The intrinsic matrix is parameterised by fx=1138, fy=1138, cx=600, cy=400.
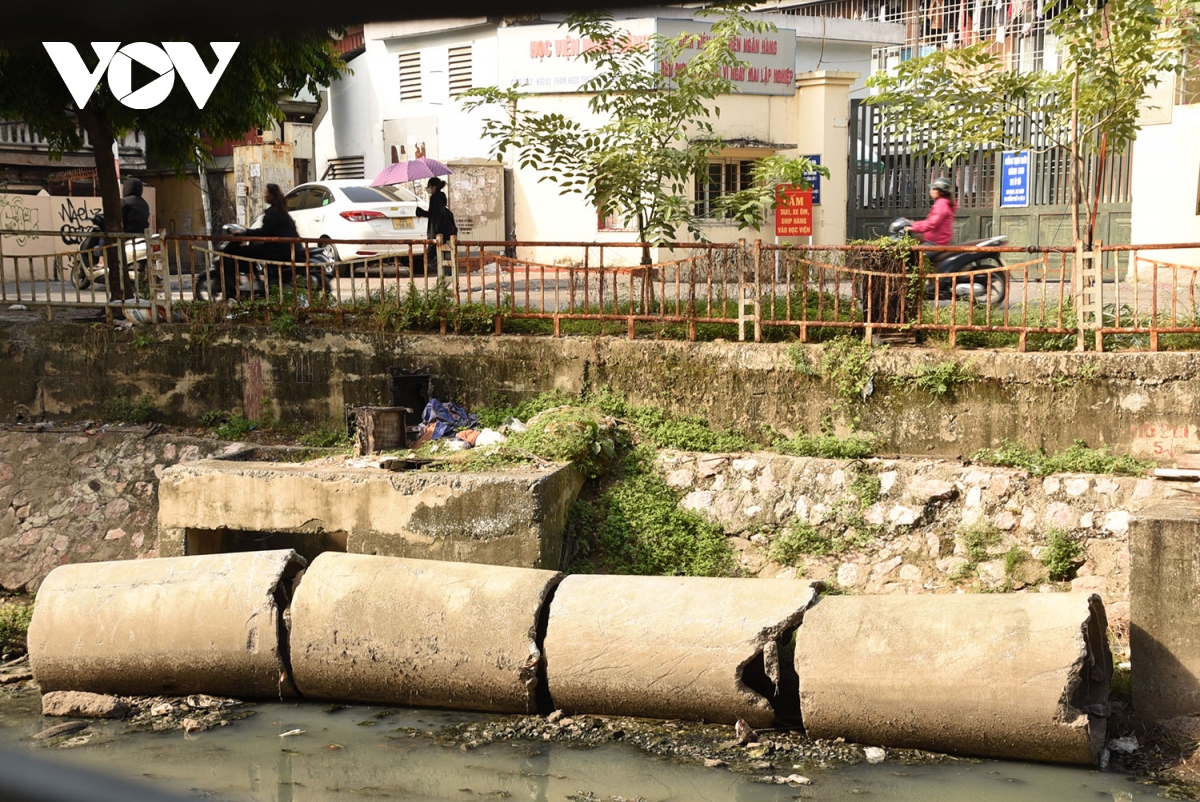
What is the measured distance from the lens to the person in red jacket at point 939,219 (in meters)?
10.9

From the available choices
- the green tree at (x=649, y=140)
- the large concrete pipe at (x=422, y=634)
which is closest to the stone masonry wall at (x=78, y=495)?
the large concrete pipe at (x=422, y=634)

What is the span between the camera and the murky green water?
5840 mm

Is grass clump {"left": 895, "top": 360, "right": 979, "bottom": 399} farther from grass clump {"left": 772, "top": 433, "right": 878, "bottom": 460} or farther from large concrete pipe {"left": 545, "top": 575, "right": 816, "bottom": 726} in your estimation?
large concrete pipe {"left": 545, "top": 575, "right": 816, "bottom": 726}

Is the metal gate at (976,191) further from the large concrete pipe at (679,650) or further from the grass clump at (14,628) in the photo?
the grass clump at (14,628)

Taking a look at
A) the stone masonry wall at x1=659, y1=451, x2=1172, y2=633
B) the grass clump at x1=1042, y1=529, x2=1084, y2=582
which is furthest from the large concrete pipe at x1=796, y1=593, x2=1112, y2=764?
the stone masonry wall at x1=659, y1=451, x2=1172, y2=633

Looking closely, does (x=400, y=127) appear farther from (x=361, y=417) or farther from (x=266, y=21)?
(x=266, y=21)

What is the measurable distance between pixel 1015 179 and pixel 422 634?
11.1 meters

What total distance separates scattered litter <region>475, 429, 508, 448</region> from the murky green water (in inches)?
104

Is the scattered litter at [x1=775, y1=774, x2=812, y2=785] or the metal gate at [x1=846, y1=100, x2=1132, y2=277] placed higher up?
the metal gate at [x1=846, y1=100, x2=1132, y2=277]

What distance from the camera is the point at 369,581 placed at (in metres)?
7.22

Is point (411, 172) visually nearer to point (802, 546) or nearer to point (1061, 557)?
point (802, 546)

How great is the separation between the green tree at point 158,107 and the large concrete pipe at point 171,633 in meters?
4.33

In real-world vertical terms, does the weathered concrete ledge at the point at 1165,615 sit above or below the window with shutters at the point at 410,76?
below

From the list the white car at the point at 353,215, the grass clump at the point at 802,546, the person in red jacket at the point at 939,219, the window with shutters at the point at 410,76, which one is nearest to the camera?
the grass clump at the point at 802,546
